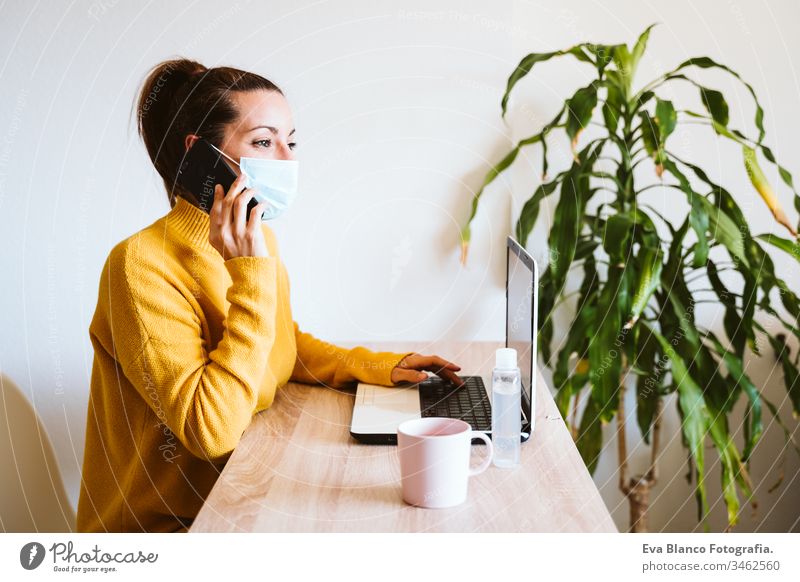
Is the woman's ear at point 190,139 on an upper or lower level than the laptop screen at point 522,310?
upper

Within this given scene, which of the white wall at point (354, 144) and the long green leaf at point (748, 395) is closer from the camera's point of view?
the long green leaf at point (748, 395)

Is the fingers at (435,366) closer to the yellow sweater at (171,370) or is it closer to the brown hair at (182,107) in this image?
the yellow sweater at (171,370)

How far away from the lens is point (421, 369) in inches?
49.0

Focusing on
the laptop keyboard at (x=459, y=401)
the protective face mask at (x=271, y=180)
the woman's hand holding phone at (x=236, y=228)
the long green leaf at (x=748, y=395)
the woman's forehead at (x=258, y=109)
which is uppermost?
the woman's forehead at (x=258, y=109)

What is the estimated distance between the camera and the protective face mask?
1163 mm

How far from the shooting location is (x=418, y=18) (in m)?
1.64

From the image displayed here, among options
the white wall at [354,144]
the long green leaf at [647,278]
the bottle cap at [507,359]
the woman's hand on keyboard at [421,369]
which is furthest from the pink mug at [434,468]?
the white wall at [354,144]

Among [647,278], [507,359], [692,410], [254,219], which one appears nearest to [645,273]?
[647,278]

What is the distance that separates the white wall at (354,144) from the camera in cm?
165

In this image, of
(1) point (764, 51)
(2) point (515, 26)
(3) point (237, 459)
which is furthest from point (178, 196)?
(1) point (764, 51)

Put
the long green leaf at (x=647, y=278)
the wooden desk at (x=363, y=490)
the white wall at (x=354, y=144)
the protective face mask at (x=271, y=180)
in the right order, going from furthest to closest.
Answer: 1. the white wall at (x=354, y=144)
2. the long green leaf at (x=647, y=278)
3. the protective face mask at (x=271, y=180)
4. the wooden desk at (x=363, y=490)

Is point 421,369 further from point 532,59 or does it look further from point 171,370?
point 532,59

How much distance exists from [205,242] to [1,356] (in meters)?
0.95

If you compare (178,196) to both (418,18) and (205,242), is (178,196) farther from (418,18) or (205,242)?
(418,18)
